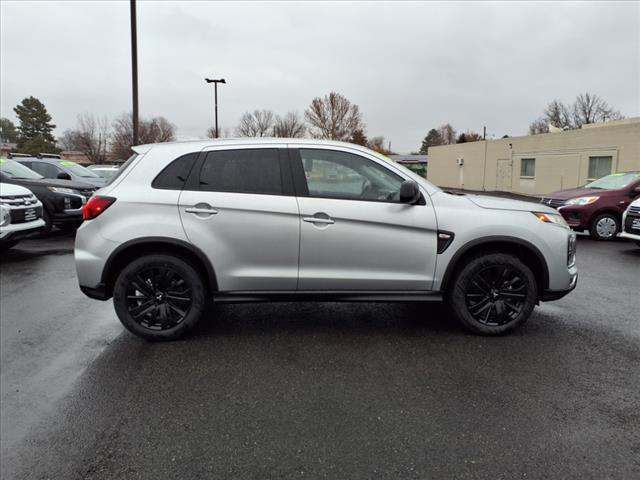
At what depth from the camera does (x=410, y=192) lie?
3.96 m

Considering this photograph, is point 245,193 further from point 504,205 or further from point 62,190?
point 62,190

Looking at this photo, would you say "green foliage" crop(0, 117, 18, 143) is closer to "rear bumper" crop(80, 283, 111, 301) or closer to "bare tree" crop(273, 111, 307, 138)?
"bare tree" crop(273, 111, 307, 138)

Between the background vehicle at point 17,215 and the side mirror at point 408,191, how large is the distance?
6941mm

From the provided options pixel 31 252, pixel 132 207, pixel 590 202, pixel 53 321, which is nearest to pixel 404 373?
pixel 132 207

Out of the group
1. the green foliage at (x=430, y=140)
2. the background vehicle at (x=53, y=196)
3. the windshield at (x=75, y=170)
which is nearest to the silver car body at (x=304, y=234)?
the background vehicle at (x=53, y=196)

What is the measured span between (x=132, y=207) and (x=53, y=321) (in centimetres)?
186

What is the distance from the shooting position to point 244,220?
400cm

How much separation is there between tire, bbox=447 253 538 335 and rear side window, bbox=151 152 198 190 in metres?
2.60

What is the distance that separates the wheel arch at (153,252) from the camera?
4.00 m

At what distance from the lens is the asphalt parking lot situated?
2.52 meters

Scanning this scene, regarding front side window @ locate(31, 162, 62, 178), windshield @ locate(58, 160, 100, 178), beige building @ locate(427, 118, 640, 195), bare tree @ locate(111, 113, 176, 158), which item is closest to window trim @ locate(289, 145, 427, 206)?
front side window @ locate(31, 162, 62, 178)

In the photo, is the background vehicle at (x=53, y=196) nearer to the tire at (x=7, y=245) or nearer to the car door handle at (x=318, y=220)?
the tire at (x=7, y=245)

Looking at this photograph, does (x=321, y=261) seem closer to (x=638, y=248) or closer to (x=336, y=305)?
(x=336, y=305)

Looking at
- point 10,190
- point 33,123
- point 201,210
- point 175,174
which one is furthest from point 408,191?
point 33,123
